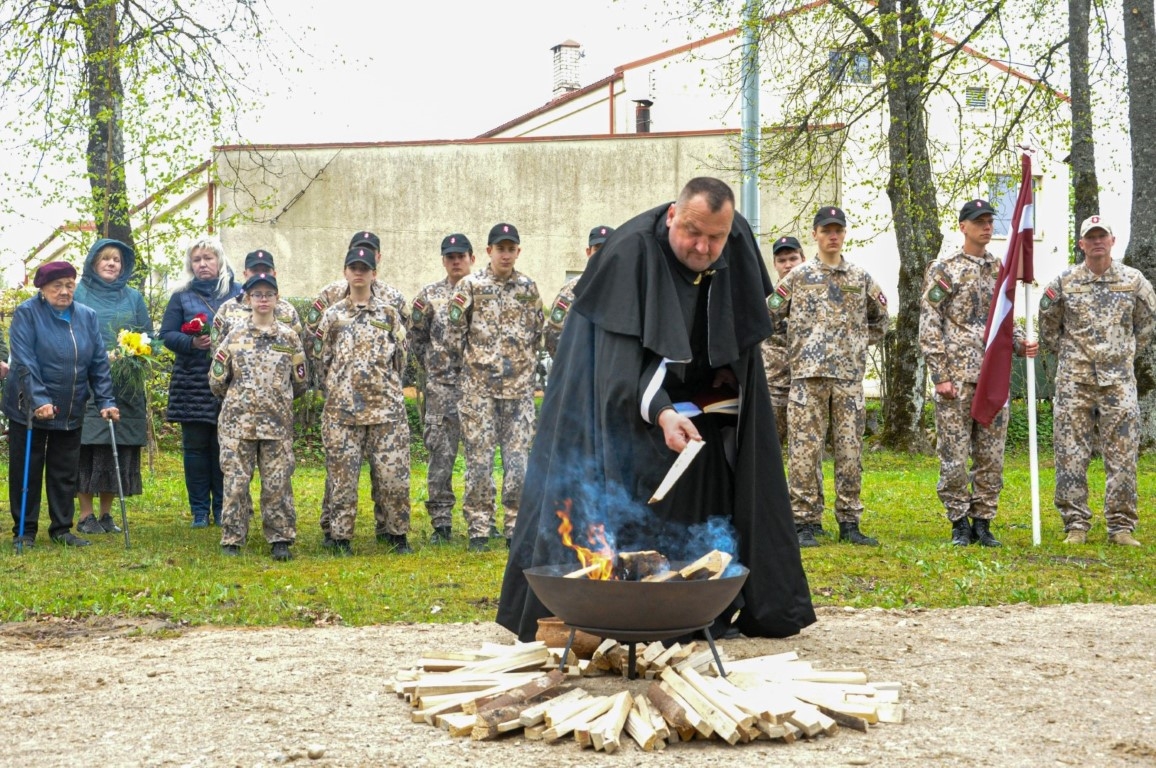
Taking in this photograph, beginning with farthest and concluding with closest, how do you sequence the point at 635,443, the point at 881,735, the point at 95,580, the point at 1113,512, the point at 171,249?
the point at 171,249 → the point at 1113,512 → the point at 95,580 → the point at 635,443 → the point at 881,735

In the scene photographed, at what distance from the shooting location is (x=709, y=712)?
4.42 meters

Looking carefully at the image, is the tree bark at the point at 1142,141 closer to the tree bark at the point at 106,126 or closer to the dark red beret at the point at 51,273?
the dark red beret at the point at 51,273

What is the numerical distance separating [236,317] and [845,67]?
11157mm

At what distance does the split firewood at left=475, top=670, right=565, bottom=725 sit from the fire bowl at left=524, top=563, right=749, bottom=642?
0.84 feet

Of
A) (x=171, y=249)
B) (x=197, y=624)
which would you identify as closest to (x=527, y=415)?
(x=197, y=624)

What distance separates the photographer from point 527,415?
A: 376 inches

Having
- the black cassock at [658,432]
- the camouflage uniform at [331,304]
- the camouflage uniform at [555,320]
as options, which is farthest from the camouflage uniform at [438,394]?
the black cassock at [658,432]

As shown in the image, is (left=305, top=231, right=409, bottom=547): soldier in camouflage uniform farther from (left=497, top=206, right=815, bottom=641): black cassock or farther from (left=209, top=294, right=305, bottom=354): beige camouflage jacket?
(left=497, top=206, right=815, bottom=641): black cassock

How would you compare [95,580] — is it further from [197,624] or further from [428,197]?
[428,197]

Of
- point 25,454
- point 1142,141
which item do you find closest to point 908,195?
point 1142,141

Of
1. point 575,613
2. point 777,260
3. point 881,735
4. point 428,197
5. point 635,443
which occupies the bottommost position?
point 881,735

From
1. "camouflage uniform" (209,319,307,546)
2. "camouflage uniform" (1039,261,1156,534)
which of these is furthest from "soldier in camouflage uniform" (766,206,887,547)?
"camouflage uniform" (209,319,307,546)

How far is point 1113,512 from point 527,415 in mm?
4486

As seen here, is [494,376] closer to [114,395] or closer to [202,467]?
[202,467]
